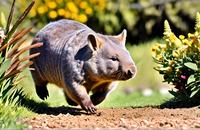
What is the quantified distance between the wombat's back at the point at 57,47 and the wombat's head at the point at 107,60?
18 cm

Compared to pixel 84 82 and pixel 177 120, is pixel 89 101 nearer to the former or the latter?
pixel 84 82

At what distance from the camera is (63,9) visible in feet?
48.6

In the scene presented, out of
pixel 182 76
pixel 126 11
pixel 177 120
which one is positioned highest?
pixel 126 11

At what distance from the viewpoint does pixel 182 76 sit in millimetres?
7457

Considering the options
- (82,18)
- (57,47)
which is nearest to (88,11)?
(82,18)

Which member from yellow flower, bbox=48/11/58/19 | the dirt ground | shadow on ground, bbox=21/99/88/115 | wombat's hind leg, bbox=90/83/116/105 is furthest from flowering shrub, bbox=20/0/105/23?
the dirt ground

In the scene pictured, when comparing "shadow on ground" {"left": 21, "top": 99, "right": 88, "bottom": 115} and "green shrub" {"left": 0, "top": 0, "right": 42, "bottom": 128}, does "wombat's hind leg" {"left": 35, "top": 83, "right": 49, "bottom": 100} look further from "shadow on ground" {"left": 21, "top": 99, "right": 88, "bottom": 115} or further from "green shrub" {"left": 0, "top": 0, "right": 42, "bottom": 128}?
"green shrub" {"left": 0, "top": 0, "right": 42, "bottom": 128}

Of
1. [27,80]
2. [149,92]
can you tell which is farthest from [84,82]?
[149,92]

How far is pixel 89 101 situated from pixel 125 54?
596mm

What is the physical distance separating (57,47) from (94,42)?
535 millimetres

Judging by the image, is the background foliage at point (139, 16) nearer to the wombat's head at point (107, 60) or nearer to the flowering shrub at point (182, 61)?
the flowering shrub at point (182, 61)

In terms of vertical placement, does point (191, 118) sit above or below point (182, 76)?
below

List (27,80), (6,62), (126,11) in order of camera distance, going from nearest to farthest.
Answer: (6,62)
(27,80)
(126,11)

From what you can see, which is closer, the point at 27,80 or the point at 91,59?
the point at 91,59
